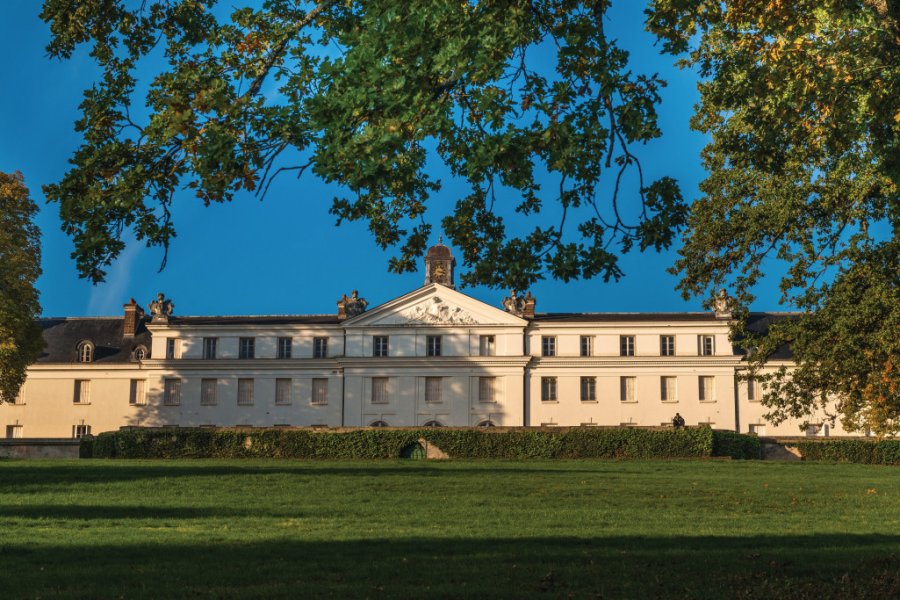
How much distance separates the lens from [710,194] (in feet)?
67.4

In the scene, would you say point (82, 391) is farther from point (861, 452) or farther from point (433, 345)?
point (861, 452)

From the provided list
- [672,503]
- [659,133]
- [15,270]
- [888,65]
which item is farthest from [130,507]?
[15,270]

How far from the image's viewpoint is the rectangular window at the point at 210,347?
68.5 m

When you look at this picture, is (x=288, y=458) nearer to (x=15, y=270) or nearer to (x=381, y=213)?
(x=15, y=270)

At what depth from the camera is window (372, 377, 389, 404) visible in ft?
219

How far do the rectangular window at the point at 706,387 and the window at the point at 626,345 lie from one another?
4962 millimetres

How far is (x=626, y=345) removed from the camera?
6719cm

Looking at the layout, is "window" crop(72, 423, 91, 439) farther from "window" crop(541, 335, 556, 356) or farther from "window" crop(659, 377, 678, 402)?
"window" crop(659, 377, 678, 402)

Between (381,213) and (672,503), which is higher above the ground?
(381,213)

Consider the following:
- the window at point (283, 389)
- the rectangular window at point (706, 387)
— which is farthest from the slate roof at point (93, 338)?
the rectangular window at point (706, 387)

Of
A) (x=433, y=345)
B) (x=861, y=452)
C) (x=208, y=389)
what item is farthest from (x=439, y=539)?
(x=208, y=389)

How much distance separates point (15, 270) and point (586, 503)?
34551 millimetres

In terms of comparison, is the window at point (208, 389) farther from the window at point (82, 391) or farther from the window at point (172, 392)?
the window at point (82, 391)

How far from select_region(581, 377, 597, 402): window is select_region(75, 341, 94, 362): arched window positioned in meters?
34.5
